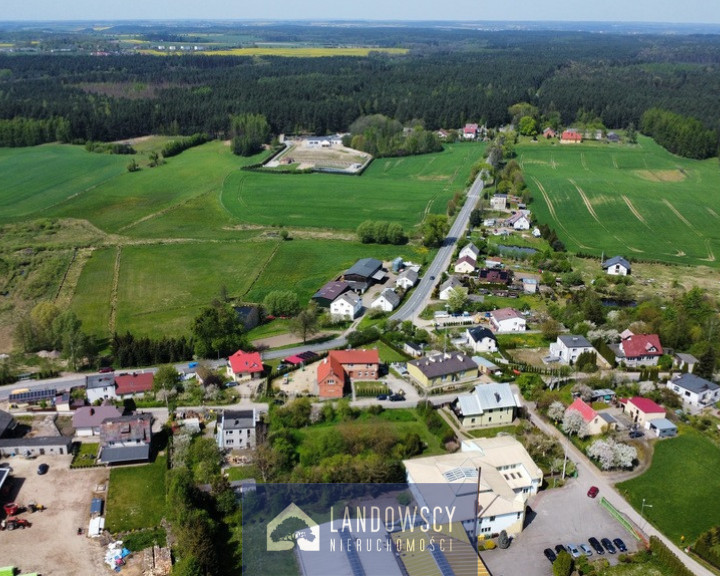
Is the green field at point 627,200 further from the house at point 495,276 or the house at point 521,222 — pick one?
the house at point 495,276

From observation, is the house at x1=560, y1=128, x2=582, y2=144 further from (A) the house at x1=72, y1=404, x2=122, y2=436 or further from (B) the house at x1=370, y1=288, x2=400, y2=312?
(A) the house at x1=72, y1=404, x2=122, y2=436

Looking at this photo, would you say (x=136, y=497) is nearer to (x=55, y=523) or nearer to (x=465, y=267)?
(x=55, y=523)

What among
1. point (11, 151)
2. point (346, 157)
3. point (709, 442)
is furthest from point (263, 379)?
point (11, 151)

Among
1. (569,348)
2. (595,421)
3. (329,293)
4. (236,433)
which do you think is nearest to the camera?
(236,433)

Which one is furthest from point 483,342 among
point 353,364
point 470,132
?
point 470,132

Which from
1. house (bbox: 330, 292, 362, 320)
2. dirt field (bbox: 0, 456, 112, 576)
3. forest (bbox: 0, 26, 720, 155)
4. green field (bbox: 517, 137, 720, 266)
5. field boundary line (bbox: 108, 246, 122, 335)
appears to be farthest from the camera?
forest (bbox: 0, 26, 720, 155)

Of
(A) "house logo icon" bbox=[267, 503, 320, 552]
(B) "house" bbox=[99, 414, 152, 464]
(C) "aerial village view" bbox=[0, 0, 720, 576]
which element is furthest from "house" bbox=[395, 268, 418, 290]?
(A) "house logo icon" bbox=[267, 503, 320, 552]
